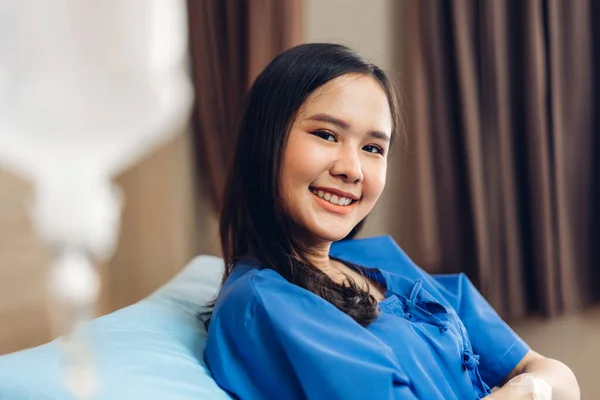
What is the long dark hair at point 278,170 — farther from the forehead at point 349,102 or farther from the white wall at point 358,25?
the white wall at point 358,25

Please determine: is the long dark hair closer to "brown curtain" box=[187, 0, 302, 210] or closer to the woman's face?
the woman's face

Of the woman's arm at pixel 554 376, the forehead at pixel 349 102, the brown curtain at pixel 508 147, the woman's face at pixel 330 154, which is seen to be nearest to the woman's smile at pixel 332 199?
the woman's face at pixel 330 154

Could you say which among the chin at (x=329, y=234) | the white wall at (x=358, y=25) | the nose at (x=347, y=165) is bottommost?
the chin at (x=329, y=234)

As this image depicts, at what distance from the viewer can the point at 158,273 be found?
1898mm

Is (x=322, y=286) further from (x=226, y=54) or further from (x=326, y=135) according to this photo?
(x=226, y=54)

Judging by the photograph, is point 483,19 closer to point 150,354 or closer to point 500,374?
point 500,374

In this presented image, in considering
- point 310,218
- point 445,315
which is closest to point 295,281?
point 310,218

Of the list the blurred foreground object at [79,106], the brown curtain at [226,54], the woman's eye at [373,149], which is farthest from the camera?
the brown curtain at [226,54]

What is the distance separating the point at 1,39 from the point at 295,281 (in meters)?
0.78

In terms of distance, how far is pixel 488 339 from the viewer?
4.20 ft

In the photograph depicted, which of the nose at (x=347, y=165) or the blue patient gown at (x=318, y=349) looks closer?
the blue patient gown at (x=318, y=349)

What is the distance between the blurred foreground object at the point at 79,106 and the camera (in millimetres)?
297

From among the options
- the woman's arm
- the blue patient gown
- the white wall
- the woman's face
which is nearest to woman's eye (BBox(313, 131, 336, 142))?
the woman's face

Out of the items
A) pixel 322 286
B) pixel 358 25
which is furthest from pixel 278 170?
pixel 358 25
